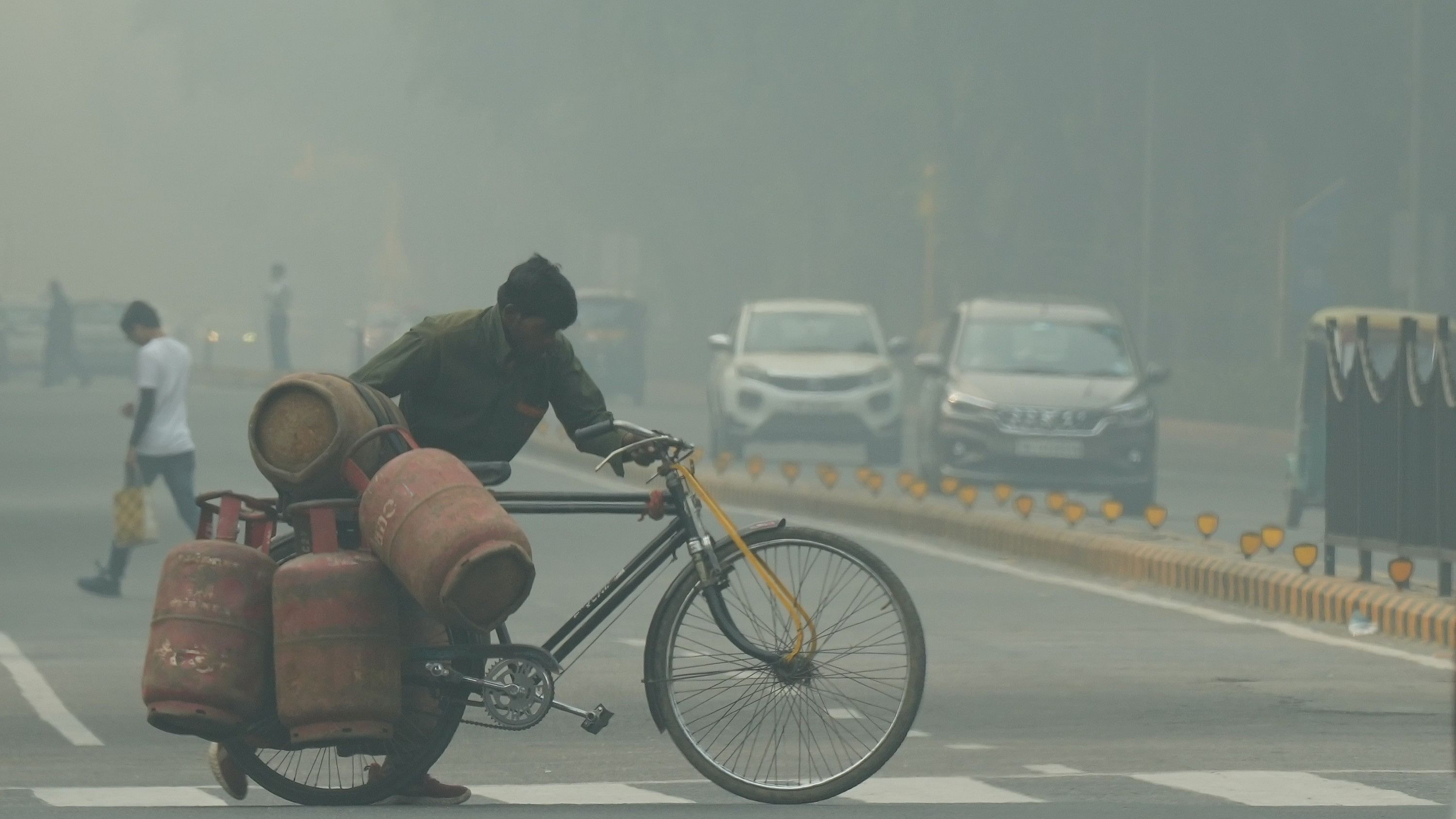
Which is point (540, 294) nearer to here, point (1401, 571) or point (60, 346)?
point (1401, 571)

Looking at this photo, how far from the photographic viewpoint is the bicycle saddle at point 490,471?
7902mm

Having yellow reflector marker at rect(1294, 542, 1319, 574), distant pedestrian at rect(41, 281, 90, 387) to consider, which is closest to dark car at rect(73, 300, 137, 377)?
distant pedestrian at rect(41, 281, 90, 387)

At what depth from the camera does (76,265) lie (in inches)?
5271

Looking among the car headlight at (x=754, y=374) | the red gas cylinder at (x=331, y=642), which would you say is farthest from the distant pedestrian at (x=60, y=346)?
the red gas cylinder at (x=331, y=642)

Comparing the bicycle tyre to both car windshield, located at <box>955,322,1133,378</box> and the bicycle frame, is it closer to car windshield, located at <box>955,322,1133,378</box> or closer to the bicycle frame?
the bicycle frame

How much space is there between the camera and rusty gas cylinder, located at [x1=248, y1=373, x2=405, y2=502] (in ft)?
25.0

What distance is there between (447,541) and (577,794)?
1381 millimetres

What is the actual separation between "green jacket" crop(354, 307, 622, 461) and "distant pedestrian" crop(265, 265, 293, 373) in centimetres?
3560

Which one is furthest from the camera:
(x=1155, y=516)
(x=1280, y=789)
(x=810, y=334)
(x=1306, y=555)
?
(x=810, y=334)

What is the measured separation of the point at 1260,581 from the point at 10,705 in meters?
6.33

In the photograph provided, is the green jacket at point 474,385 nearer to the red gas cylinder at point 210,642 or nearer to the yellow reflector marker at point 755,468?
the red gas cylinder at point 210,642

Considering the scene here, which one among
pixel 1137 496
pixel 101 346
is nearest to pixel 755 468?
pixel 1137 496

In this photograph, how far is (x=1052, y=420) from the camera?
76.5 feet

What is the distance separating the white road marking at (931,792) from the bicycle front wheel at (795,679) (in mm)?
249
